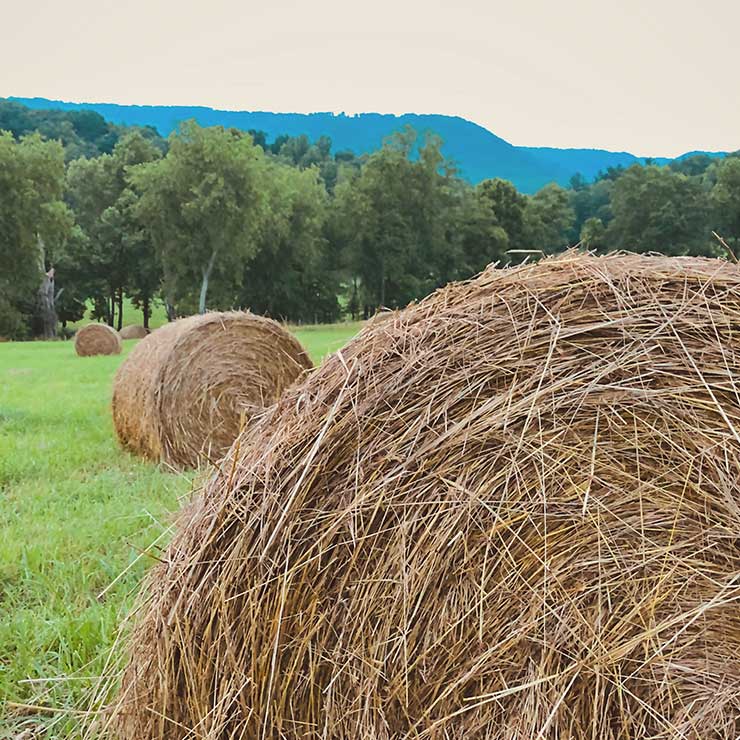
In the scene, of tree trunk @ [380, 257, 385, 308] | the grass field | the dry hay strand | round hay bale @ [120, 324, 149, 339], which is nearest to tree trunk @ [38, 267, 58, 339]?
round hay bale @ [120, 324, 149, 339]

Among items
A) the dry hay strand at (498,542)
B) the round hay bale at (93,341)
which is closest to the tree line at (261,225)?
the round hay bale at (93,341)

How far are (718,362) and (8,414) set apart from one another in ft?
31.0

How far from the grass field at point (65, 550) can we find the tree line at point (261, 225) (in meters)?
31.9

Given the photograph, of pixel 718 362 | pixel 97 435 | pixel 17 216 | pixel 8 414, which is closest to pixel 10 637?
pixel 718 362

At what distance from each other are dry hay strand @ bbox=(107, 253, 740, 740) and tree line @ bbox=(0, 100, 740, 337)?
37.3 m

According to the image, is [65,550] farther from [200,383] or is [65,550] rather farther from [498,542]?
[200,383]

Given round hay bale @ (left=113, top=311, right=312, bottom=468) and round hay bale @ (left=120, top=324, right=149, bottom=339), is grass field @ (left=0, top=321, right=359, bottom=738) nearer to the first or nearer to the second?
round hay bale @ (left=113, top=311, right=312, bottom=468)

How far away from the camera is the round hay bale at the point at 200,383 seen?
24.5ft

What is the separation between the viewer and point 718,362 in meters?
2.08

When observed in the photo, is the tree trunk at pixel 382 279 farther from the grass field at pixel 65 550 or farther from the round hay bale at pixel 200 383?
the round hay bale at pixel 200 383

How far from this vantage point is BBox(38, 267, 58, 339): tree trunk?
43.5 meters

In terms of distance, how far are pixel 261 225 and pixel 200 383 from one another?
122 feet

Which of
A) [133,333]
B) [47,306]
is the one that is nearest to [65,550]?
[133,333]

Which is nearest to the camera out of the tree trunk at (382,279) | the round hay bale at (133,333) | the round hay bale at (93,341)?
the round hay bale at (93,341)
